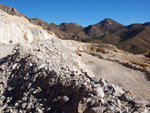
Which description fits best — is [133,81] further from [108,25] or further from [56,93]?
[108,25]

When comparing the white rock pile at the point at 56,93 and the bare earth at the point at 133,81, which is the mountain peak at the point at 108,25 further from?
the white rock pile at the point at 56,93

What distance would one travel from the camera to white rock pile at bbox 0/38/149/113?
3752 millimetres

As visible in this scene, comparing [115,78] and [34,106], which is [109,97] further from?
[115,78]

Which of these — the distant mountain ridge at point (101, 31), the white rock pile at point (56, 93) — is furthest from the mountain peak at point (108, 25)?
the white rock pile at point (56, 93)

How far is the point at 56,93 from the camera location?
4.61 meters

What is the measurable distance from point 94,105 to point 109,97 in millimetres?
657

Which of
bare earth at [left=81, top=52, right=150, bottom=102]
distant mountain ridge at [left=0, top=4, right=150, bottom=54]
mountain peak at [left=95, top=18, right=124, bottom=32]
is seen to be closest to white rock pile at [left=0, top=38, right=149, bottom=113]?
bare earth at [left=81, top=52, right=150, bottom=102]

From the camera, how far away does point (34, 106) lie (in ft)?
14.5

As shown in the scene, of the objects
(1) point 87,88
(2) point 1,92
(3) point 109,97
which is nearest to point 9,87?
(2) point 1,92

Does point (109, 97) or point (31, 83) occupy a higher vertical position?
point (31, 83)

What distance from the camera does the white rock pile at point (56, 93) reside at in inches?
148

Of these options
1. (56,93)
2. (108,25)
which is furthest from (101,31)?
(56,93)

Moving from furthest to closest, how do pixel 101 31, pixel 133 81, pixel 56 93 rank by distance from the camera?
pixel 101 31, pixel 133 81, pixel 56 93

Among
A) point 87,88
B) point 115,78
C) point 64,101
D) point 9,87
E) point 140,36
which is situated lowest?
point 115,78
